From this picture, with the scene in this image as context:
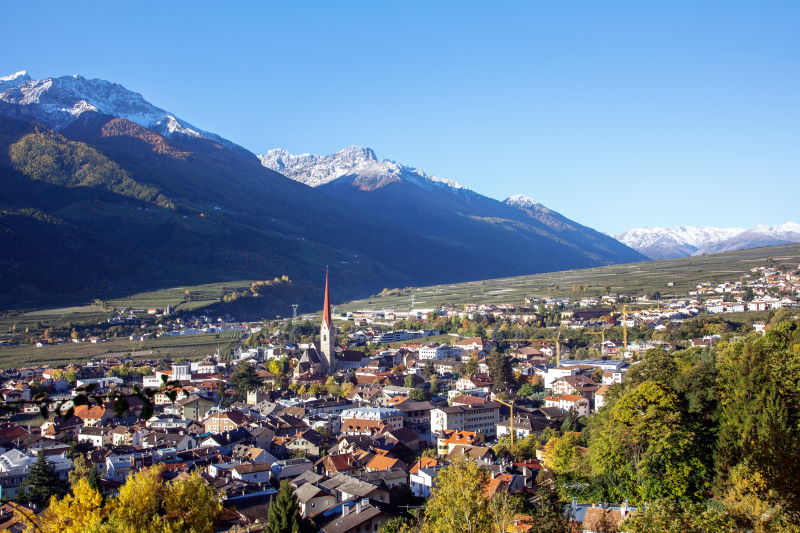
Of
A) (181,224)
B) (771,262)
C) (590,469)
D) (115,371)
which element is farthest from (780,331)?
(181,224)

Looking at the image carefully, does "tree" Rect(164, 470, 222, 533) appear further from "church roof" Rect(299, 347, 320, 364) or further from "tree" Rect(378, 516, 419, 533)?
"church roof" Rect(299, 347, 320, 364)

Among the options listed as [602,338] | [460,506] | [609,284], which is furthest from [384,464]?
Answer: [609,284]

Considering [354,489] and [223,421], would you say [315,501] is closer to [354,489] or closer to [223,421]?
[354,489]

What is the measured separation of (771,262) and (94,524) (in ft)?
375

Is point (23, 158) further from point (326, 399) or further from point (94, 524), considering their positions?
point (94, 524)

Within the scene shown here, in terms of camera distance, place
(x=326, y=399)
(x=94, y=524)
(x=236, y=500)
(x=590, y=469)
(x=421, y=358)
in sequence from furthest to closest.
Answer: (x=421, y=358), (x=326, y=399), (x=236, y=500), (x=590, y=469), (x=94, y=524)

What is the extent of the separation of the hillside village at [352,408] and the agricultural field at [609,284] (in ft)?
54.7

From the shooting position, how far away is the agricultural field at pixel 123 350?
69250mm

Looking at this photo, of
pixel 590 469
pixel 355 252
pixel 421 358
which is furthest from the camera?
pixel 355 252

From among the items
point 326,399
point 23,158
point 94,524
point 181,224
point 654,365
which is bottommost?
point 326,399

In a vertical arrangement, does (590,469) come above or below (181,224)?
below

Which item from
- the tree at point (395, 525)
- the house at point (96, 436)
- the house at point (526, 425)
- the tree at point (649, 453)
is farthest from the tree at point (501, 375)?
the tree at point (395, 525)

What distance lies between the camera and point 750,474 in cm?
1350

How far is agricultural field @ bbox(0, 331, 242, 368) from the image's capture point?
69250 millimetres
